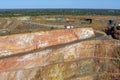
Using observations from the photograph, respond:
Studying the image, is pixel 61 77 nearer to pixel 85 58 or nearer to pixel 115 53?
pixel 85 58

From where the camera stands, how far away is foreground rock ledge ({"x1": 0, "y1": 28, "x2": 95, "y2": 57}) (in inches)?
1848

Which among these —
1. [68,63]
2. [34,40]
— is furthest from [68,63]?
[34,40]

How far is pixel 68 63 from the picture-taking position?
1887 inches

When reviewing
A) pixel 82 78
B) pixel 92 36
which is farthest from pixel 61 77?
pixel 92 36

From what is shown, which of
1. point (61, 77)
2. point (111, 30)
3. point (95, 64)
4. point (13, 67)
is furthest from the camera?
point (111, 30)

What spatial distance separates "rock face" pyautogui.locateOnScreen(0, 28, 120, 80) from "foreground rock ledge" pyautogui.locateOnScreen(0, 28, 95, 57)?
1967 millimetres

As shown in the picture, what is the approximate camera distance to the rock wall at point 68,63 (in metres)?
43.6

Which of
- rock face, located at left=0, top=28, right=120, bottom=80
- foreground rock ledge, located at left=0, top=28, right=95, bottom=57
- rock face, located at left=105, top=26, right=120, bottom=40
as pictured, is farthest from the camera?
rock face, located at left=105, top=26, right=120, bottom=40

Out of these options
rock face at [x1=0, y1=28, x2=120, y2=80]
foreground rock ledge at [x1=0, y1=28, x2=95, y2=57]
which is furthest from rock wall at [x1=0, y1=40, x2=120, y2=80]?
foreground rock ledge at [x1=0, y1=28, x2=95, y2=57]

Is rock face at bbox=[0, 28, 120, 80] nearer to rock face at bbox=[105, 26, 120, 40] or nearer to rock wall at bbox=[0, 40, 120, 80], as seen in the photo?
rock wall at bbox=[0, 40, 120, 80]

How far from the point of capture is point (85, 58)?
51.4 metres

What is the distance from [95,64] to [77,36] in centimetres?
918

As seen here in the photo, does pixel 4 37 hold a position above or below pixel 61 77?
above

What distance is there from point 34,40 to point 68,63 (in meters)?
7.22
